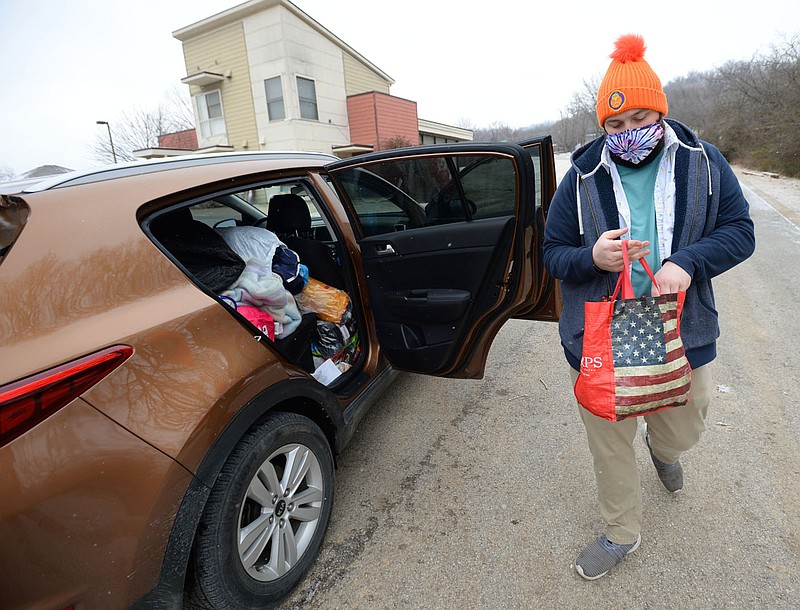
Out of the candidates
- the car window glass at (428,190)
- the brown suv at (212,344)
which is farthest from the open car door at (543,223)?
the car window glass at (428,190)

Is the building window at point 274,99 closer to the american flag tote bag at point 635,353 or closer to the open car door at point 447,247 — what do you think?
the open car door at point 447,247

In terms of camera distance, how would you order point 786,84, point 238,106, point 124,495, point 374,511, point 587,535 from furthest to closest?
point 786,84 → point 238,106 → point 374,511 → point 587,535 → point 124,495

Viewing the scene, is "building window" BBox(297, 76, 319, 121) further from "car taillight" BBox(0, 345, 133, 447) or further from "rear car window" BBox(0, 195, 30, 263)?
"car taillight" BBox(0, 345, 133, 447)

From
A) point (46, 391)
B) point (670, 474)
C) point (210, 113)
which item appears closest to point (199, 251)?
point (46, 391)

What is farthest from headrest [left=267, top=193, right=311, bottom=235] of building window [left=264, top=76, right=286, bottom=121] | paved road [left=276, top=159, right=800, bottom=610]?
building window [left=264, top=76, right=286, bottom=121]

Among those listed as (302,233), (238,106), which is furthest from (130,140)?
(302,233)

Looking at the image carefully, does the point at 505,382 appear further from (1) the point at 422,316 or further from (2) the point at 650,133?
(2) the point at 650,133

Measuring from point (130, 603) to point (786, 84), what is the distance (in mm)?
31088

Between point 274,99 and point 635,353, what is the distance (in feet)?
55.4

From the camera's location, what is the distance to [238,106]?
16.5 meters

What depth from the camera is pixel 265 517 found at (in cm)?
172

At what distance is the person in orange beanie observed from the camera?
1.46m

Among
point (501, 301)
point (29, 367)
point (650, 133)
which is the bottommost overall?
point (501, 301)

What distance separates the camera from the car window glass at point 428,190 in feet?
7.49
